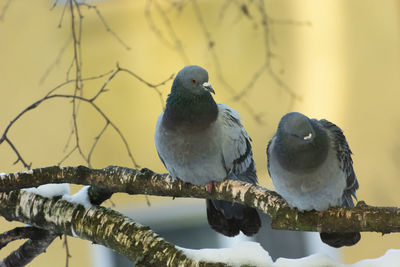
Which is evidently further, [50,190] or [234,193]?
[50,190]

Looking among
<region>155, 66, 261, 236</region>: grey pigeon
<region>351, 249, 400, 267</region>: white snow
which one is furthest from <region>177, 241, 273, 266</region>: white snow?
<region>155, 66, 261, 236</region>: grey pigeon

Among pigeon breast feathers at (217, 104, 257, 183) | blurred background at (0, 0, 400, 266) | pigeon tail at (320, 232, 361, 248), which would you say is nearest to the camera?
pigeon tail at (320, 232, 361, 248)

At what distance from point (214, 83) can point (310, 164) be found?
3.10m

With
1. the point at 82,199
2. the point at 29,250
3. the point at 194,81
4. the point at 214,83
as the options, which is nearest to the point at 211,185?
the point at 194,81

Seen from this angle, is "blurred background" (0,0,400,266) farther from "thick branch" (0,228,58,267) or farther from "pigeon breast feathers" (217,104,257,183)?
"thick branch" (0,228,58,267)

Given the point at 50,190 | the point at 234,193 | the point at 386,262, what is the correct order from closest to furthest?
the point at 386,262, the point at 234,193, the point at 50,190

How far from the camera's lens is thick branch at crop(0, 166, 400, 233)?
236 centimetres

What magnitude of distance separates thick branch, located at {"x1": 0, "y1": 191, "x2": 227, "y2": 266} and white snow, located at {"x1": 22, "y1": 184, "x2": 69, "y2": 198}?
3cm

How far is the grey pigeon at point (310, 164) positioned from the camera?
2703 millimetres

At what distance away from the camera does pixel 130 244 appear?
256 cm

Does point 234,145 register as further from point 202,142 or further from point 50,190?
point 50,190

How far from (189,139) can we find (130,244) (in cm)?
88

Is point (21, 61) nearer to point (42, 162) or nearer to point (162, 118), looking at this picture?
point (42, 162)

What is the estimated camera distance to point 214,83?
5.79 meters
